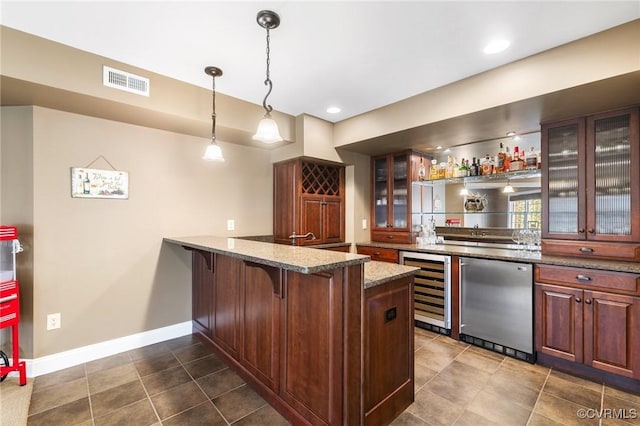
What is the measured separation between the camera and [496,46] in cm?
206

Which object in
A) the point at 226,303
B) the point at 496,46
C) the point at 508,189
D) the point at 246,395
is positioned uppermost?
the point at 496,46

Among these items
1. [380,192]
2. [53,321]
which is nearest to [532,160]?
[380,192]

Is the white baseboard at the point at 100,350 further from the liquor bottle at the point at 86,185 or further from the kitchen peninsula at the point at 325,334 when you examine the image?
the liquor bottle at the point at 86,185

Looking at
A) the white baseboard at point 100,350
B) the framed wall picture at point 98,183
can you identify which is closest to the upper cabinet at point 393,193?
the white baseboard at point 100,350

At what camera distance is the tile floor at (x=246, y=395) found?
185 centimetres

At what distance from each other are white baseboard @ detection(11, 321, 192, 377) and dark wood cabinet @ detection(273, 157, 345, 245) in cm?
157

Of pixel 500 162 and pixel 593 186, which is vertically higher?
pixel 500 162

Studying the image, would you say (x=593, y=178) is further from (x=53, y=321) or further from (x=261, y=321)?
(x=53, y=321)

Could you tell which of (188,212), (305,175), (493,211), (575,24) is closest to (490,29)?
(575,24)

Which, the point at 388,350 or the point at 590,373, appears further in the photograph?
the point at 590,373

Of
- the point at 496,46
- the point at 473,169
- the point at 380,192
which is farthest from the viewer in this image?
the point at 380,192

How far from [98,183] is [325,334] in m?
2.50

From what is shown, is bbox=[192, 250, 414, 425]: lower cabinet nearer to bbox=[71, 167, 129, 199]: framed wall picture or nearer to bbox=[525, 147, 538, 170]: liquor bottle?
bbox=[71, 167, 129, 199]: framed wall picture

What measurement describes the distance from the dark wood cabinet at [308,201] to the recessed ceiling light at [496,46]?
2.10 meters
